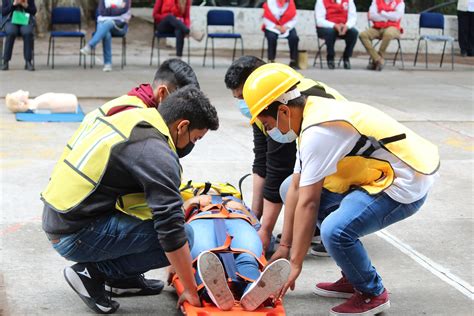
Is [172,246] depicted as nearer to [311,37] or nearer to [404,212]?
[404,212]

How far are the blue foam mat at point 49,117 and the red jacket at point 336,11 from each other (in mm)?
5975

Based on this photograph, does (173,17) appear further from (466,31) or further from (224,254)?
(224,254)

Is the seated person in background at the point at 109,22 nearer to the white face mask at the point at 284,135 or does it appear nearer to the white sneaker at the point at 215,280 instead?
the white face mask at the point at 284,135

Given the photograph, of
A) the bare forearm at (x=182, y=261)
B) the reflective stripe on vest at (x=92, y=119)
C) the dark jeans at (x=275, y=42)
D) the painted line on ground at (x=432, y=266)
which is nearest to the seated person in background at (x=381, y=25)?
the dark jeans at (x=275, y=42)

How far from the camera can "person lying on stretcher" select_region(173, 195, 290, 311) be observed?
3.93m

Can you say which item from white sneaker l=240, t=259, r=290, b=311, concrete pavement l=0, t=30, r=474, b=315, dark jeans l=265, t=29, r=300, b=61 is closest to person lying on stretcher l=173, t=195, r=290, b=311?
white sneaker l=240, t=259, r=290, b=311

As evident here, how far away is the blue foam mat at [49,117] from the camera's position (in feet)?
29.8

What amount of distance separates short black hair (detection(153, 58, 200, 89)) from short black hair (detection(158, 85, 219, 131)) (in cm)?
83

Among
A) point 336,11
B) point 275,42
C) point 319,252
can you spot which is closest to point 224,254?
point 319,252

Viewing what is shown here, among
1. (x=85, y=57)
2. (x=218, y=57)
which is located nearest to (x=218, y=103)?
(x=85, y=57)

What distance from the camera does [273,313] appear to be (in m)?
4.05

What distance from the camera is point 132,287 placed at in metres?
4.52

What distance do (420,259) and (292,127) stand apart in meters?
1.47

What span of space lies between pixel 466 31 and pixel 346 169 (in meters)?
13.1
